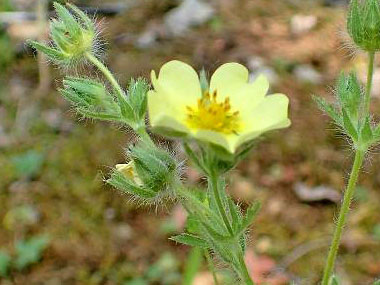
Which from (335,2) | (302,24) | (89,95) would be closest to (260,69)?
(302,24)

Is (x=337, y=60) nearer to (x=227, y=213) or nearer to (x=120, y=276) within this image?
(x=120, y=276)

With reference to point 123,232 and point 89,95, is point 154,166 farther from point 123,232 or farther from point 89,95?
point 123,232

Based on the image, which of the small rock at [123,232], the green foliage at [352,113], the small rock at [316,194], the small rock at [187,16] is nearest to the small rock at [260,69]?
the small rock at [187,16]

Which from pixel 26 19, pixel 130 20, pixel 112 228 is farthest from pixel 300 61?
pixel 26 19

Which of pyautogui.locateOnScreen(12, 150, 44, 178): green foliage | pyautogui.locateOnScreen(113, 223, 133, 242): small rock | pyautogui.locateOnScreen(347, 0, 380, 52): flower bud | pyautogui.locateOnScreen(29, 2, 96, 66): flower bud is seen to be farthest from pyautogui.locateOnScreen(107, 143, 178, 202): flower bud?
pyautogui.locateOnScreen(12, 150, 44, 178): green foliage

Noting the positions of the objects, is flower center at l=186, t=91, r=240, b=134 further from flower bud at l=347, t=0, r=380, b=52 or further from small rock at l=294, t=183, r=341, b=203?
small rock at l=294, t=183, r=341, b=203
